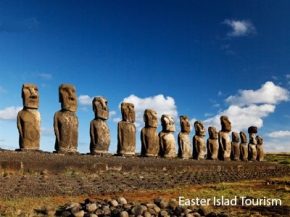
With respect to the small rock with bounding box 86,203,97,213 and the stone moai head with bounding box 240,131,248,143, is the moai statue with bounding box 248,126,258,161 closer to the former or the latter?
the stone moai head with bounding box 240,131,248,143

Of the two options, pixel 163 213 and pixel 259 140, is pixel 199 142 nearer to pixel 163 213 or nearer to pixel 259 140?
pixel 259 140

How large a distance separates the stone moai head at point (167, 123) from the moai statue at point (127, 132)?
331cm

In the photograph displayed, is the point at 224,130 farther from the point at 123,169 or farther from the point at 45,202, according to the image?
the point at 45,202

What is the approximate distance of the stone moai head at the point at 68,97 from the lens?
670 inches

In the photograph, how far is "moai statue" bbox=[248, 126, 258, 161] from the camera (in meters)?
32.6

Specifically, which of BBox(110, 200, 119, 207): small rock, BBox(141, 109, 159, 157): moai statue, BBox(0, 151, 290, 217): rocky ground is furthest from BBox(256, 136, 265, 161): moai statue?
BBox(110, 200, 119, 207): small rock

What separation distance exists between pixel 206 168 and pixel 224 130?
839 cm

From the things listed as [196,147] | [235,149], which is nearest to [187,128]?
[196,147]

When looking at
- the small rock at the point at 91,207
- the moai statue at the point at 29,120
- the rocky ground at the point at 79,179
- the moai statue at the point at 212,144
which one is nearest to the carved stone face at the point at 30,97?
the moai statue at the point at 29,120

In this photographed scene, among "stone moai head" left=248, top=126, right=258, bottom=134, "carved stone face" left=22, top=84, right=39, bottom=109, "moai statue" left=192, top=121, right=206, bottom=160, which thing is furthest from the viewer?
"stone moai head" left=248, top=126, right=258, bottom=134

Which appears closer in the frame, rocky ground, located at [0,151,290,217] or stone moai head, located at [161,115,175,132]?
rocky ground, located at [0,151,290,217]

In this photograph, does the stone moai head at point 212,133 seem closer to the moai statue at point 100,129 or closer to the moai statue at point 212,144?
the moai statue at point 212,144

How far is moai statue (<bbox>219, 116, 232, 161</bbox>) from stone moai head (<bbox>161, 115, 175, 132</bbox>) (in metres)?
6.08

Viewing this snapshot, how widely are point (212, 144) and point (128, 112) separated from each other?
29.3ft
